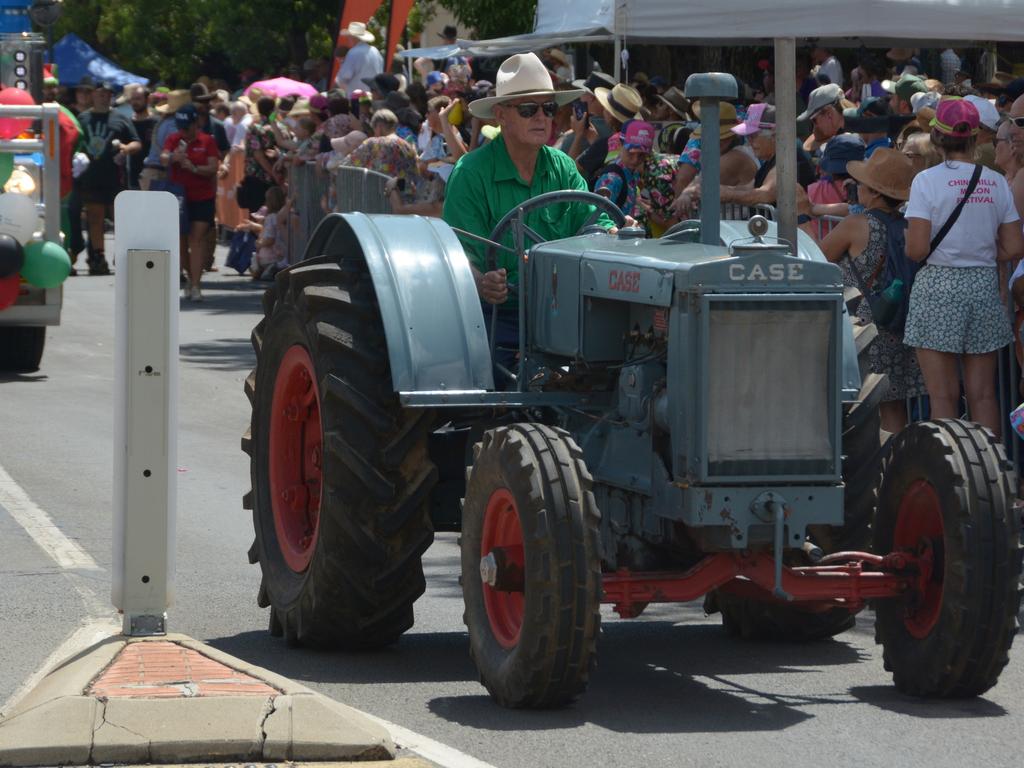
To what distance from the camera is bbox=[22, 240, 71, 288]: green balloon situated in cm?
1415

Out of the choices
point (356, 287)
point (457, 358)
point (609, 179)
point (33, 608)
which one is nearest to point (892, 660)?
point (457, 358)

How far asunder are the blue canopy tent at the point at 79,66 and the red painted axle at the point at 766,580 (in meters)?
37.0

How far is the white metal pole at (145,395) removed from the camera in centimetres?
597

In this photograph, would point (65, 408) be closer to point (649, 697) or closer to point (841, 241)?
point (841, 241)

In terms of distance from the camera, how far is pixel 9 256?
13906 mm

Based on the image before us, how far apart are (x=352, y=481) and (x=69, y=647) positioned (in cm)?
114

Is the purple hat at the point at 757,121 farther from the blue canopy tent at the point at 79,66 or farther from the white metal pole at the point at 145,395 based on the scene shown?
the blue canopy tent at the point at 79,66

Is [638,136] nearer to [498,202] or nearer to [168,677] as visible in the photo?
[498,202]

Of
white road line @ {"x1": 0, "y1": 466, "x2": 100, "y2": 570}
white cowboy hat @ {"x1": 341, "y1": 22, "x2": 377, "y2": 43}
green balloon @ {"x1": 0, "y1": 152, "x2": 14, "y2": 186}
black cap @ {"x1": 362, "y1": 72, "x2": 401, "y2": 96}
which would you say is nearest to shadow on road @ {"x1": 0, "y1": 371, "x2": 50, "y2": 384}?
green balloon @ {"x1": 0, "y1": 152, "x2": 14, "y2": 186}

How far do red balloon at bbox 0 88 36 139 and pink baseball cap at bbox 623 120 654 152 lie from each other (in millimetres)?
4284

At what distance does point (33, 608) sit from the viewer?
7.50 meters

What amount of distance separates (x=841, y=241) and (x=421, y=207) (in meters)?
6.07

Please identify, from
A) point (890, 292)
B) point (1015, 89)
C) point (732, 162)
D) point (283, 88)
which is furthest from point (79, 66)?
point (890, 292)

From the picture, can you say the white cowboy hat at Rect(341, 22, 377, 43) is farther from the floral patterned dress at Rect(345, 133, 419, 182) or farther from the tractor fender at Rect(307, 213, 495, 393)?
the tractor fender at Rect(307, 213, 495, 393)
